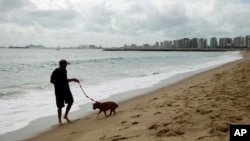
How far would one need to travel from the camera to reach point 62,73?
26.0ft

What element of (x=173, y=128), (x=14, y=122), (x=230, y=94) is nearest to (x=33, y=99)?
(x=14, y=122)

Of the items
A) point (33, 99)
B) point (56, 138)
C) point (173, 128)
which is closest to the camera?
point (173, 128)

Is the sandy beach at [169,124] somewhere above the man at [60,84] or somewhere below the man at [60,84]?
below

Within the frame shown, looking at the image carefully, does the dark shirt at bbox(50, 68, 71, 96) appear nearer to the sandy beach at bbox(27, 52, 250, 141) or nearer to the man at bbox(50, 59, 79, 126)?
the man at bbox(50, 59, 79, 126)

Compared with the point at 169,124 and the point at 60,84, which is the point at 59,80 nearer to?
the point at 60,84

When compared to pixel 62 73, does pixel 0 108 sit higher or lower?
lower

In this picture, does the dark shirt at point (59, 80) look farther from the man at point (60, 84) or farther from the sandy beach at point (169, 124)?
the sandy beach at point (169, 124)

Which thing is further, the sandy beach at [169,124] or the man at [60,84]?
the man at [60,84]

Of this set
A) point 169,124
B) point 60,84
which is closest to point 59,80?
point 60,84

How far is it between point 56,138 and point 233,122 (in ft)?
10.6

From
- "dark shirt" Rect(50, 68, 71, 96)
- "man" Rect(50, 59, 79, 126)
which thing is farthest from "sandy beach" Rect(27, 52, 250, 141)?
"dark shirt" Rect(50, 68, 71, 96)

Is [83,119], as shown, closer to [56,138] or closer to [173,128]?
[56,138]

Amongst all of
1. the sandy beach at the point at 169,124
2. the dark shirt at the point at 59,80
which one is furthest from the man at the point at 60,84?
the sandy beach at the point at 169,124

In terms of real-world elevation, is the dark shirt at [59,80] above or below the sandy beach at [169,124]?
above
